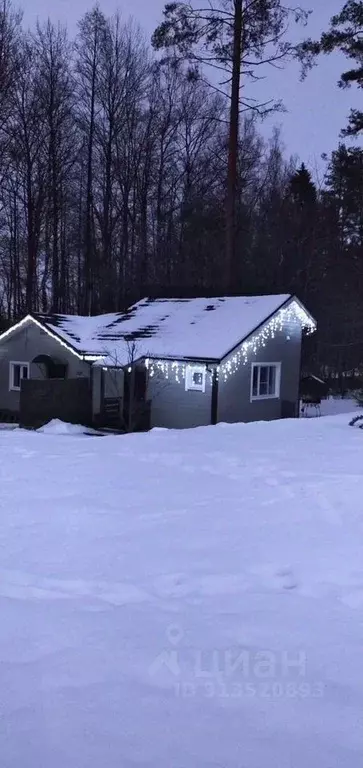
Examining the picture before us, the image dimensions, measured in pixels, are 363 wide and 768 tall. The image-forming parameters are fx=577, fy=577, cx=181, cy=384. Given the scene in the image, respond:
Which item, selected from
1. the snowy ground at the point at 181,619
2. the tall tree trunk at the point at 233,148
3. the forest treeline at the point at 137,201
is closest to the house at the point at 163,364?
the tall tree trunk at the point at 233,148

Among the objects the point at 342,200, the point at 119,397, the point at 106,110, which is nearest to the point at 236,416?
the point at 119,397

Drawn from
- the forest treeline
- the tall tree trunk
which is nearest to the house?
the tall tree trunk

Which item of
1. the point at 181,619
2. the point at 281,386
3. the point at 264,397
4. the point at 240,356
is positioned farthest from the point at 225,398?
the point at 181,619

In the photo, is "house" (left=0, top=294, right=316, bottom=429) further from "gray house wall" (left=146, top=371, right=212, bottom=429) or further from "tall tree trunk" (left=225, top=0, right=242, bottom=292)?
"tall tree trunk" (left=225, top=0, right=242, bottom=292)

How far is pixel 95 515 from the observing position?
17.8ft

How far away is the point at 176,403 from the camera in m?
18.0

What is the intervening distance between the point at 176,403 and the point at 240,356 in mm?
2459

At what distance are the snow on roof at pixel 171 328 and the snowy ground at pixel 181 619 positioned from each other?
10.8 metres

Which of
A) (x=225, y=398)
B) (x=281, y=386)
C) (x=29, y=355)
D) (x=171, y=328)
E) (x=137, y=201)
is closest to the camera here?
(x=225, y=398)

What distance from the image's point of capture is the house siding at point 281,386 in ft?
57.6

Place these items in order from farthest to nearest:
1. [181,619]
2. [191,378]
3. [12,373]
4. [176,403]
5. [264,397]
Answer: [12,373] < [264,397] < [176,403] < [191,378] < [181,619]

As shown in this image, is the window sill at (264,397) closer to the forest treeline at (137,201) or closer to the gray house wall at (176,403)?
the gray house wall at (176,403)

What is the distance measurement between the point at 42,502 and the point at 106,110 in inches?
1128

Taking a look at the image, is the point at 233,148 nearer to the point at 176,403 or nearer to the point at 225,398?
the point at 225,398
